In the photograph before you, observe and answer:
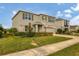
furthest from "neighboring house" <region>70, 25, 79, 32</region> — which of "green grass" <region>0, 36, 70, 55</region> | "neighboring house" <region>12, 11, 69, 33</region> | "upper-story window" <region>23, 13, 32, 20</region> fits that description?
"upper-story window" <region>23, 13, 32, 20</region>

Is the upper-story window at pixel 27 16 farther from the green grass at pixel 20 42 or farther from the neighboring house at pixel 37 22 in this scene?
the green grass at pixel 20 42

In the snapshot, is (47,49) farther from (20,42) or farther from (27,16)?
(27,16)

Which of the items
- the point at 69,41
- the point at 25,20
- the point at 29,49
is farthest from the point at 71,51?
the point at 25,20

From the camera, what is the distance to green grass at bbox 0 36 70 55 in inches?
123

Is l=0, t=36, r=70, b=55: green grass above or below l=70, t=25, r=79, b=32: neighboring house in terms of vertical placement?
below

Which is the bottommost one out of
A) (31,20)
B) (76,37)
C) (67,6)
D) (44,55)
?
(44,55)

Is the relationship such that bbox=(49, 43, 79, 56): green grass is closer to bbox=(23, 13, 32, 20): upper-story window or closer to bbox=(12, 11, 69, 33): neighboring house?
bbox=(12, 11, 69, 33): neighboring house

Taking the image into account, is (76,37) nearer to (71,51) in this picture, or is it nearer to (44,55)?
(71,51)

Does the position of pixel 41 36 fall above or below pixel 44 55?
above

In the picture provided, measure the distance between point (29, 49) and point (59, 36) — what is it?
0.50 metres

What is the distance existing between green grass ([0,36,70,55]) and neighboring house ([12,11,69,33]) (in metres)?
0.13

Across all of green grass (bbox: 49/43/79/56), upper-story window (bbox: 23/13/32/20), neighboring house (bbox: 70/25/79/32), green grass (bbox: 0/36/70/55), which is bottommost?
green grass (bbox: 49/43/79/56)

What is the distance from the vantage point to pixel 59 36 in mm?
3281

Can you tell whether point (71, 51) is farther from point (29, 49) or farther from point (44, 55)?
point (29, 49)
